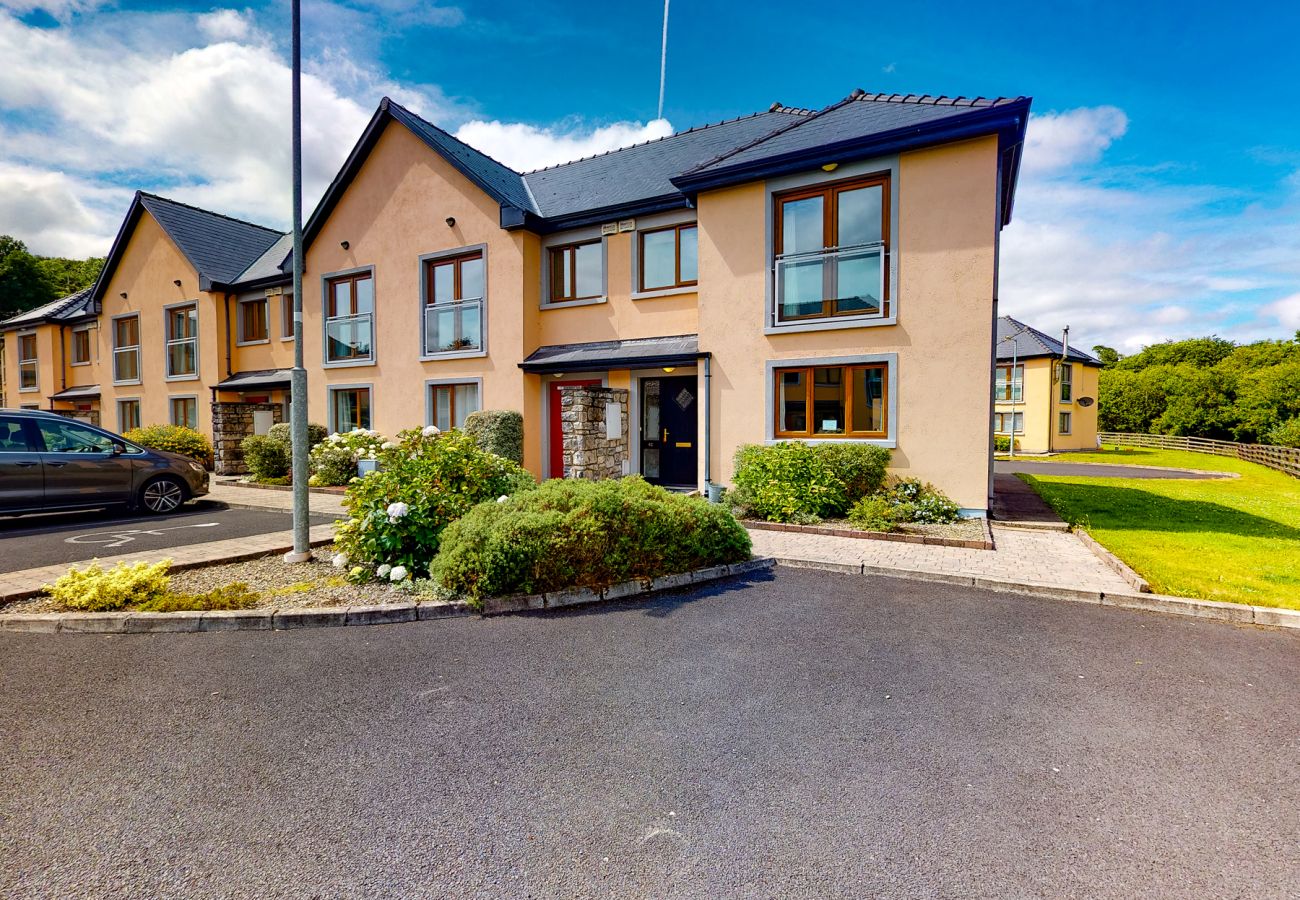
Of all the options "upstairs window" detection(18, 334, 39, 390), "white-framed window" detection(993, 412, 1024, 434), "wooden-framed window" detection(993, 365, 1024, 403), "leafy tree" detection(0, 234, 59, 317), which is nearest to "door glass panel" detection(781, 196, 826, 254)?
"wooden-framed window" detection(993, 365, 1024, 403)

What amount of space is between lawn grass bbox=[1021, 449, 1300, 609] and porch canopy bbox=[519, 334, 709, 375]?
24.2 feet

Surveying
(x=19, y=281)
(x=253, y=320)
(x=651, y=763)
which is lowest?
(x=651, y=763)

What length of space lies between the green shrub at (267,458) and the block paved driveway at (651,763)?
11.5m

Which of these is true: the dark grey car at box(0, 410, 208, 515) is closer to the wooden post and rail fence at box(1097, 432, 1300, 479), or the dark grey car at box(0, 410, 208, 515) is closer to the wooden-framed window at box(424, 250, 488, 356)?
the wooden-framed window at box(424, 250, 488, 356)

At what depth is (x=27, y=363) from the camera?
24438 millimetres

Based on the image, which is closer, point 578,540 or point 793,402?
point 578,540

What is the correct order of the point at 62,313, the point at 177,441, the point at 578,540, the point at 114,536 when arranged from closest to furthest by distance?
the point at 578,540 → the point at 114,536 → the point at 177,441 → the point at 62,313

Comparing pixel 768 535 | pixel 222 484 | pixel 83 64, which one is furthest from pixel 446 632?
pixel 222 484

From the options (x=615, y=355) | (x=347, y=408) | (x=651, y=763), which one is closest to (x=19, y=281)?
(x=347, y=408)

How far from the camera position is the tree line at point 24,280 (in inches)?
1486

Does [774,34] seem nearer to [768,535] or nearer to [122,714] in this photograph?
[768,535]

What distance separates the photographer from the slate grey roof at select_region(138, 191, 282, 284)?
62.5 feet

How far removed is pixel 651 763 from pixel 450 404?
1347 centimetres

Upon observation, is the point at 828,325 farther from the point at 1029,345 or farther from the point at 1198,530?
the point at 1029,345
